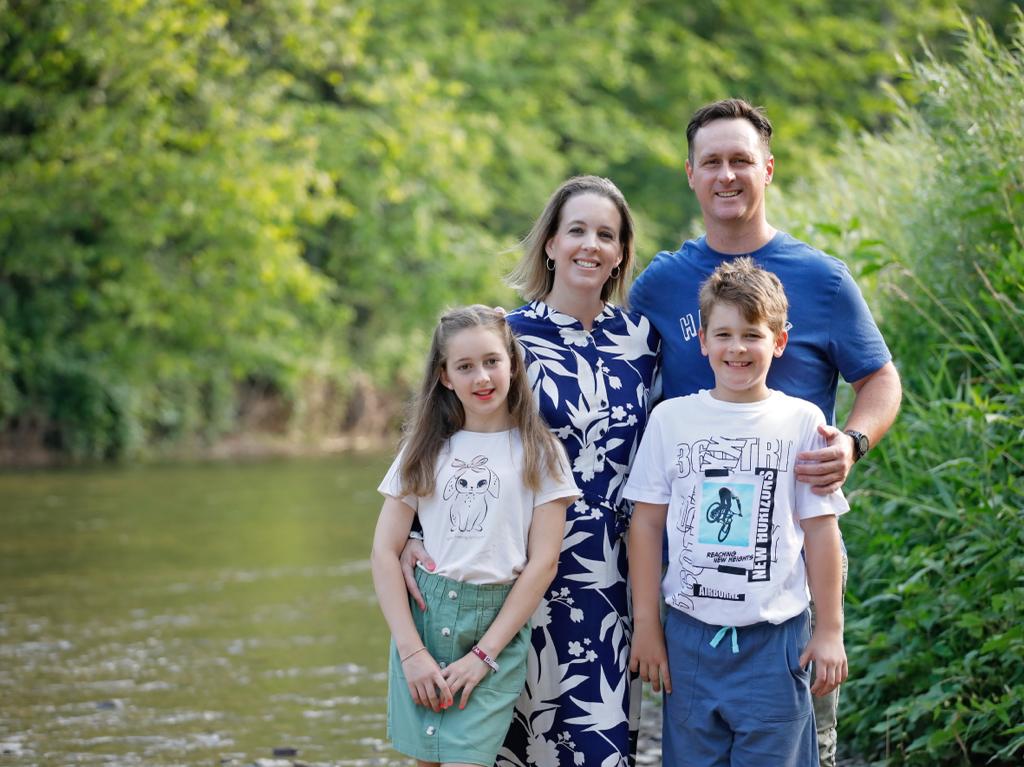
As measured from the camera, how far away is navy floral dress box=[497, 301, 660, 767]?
380 cm

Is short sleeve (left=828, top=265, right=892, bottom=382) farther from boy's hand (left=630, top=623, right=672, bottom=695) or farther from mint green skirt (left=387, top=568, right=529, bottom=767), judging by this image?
mint green skirt (left=387, top=568, right=529, bottom=767)

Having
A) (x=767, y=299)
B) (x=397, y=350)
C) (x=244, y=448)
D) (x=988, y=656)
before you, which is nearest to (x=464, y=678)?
(x=767, y=299)

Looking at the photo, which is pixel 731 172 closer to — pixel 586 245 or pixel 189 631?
pixel 586 245

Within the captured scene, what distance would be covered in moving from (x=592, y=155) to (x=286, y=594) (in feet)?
58.6

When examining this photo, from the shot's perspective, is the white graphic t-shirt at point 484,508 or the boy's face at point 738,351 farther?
the white graphic t-shirt at point 484,508

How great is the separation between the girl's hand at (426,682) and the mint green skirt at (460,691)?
4 cm

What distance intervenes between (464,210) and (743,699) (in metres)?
19.5

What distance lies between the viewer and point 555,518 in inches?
145

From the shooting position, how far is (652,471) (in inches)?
142

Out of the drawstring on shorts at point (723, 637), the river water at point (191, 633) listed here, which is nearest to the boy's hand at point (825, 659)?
the drawstring on shorts at point (723, 637)

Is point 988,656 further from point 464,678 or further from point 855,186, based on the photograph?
point 855,186

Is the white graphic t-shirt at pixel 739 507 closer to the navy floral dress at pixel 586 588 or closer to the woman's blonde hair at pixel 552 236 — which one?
the navy floral dress at pixel 586 588

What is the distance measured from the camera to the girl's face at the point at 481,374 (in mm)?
3721

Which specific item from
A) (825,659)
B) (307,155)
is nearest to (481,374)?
(825,659)
